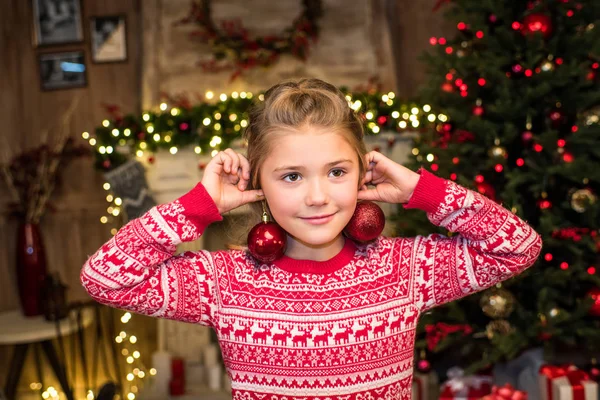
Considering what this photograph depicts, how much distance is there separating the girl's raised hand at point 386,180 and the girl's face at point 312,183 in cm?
13

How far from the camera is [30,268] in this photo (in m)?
3.36

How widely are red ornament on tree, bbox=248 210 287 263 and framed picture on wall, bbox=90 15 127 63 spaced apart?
9.23ft

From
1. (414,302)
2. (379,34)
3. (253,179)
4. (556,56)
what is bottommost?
(414,302)

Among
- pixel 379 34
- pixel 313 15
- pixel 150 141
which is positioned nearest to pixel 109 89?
pixel 150 141

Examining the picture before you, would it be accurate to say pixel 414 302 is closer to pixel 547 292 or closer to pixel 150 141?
pixel 547 292

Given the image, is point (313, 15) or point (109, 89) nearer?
point (313, 15)

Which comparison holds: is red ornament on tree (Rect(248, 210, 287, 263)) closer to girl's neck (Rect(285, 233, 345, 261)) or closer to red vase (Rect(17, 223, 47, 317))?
girl's neck (Rect(285, 233, 345, 261))

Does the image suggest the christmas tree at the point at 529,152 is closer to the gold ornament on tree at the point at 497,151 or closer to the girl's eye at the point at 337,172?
the gold ornament on tree at the point at 497,151

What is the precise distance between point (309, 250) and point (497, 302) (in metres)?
1.37

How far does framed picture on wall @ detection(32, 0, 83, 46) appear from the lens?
386 centimetres

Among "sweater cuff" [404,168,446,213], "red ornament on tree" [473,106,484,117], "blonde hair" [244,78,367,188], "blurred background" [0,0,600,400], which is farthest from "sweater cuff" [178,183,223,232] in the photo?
"red ornament on tree" [473,106,484,117]

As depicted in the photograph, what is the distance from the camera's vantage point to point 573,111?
258 cm

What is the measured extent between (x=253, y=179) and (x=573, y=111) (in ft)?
5.53

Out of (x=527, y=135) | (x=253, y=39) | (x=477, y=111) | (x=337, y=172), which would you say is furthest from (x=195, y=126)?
(x=337, y=172)
